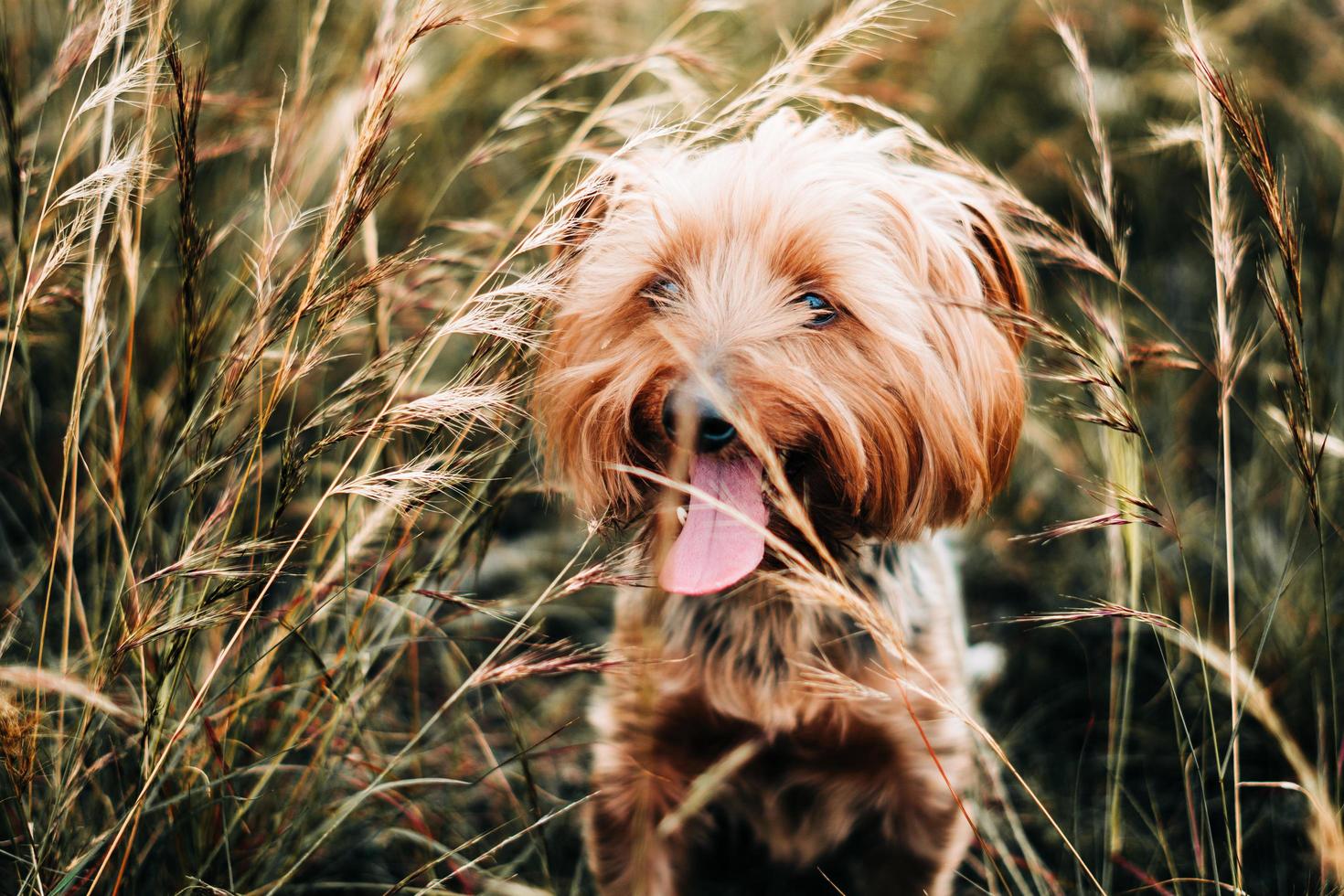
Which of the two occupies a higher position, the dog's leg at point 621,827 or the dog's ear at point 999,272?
the dog's ear at point 999,272

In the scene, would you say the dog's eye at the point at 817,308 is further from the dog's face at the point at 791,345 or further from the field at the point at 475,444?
the field at the point at 475,444

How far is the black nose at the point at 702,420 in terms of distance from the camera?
1.70m

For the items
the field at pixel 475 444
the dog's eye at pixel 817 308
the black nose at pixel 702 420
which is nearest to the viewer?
the field at pixel 475 444

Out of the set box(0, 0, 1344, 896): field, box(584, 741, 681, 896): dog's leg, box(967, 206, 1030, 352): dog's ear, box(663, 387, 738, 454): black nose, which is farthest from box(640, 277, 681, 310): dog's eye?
box(584, 741, 681, 896): dog's leg

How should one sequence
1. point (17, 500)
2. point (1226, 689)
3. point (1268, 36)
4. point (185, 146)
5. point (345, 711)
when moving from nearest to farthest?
point (185, 146) → point (345, 711) → point (1226, 689) → point (17, 500) → point (1268, 36)

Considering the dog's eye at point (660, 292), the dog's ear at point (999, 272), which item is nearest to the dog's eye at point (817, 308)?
the dog's eye at point (660, 292)

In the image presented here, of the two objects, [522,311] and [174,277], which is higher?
[522,311]

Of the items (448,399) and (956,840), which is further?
(956,840)

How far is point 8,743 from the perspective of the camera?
58.6 inches

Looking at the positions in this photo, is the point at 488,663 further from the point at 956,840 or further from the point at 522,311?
the point at 956,840

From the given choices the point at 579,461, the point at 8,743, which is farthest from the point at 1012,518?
the point at 8,743

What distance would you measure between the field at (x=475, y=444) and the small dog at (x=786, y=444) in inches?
5.2

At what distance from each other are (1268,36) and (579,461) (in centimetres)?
397

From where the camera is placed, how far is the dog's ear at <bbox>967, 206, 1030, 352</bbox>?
2078mm
